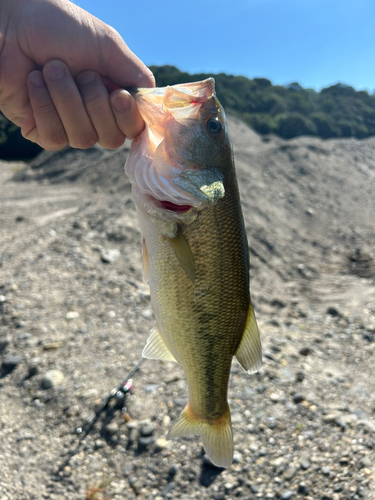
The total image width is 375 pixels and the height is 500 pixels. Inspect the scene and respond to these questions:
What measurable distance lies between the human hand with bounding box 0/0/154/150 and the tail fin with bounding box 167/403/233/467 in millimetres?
1604

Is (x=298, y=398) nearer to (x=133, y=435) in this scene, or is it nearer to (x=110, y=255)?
(x=133, y=435)

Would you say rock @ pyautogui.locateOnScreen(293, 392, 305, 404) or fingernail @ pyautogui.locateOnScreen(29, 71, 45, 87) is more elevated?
fingernail @ pyautogui.locateOnScreen(29, 71, 45, 87)

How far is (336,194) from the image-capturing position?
10.8 meters

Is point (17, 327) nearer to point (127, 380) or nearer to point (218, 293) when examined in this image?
point (127, 380)

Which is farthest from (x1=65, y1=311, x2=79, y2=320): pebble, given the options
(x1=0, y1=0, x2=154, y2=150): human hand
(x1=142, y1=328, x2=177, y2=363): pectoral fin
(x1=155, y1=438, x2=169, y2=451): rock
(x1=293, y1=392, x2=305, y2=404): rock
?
(x1=0, y1=0, x2=154, y2=150): human hand

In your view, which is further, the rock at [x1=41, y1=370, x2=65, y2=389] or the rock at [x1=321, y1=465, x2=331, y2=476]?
the rock at [x1=41, y1=370, x2=65, y2=389]

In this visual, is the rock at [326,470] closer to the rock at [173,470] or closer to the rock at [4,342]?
the rock at [173,470]

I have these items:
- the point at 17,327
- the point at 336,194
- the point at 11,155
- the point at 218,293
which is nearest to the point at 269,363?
the point at 218,293

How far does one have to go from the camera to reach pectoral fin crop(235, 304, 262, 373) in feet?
5.99

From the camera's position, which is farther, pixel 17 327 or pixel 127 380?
pixel 17 327

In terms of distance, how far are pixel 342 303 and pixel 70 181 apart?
952cm

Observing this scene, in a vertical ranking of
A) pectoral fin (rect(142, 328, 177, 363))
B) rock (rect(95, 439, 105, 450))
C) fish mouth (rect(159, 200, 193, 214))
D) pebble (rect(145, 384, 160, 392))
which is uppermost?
fish mouth (rect(159, 200, 193, 214))

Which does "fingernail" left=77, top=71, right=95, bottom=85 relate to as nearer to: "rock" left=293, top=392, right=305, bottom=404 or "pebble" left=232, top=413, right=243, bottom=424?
"pebble" left=232, top=413, right=243, bottom=424

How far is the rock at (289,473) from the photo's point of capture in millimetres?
2672
